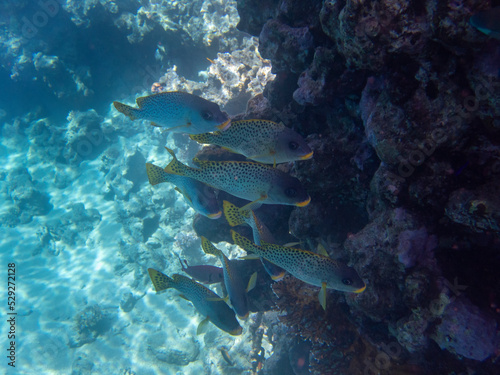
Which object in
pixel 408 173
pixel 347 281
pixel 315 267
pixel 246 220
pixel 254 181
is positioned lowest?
pixel 246 220

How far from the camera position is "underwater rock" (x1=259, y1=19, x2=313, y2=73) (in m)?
3.98

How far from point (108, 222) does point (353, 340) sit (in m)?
13.6

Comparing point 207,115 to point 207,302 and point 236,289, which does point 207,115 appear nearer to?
point 236,289

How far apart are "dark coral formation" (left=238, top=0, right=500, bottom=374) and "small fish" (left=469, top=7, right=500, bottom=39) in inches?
8.1

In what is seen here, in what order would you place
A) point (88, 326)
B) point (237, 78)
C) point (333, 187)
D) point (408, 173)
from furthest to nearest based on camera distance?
point (88, 326)
point (237, 78)
point (333, 187)
point (408, 173)

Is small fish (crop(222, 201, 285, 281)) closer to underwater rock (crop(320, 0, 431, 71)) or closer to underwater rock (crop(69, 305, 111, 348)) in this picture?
underwater rock (crop(320, 0, 431, 71))

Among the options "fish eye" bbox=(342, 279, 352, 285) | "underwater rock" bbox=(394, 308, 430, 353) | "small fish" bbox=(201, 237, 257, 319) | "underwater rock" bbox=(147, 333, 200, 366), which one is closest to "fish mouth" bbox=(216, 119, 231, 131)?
"small fish" bbox=(201, 237, 257, 319)

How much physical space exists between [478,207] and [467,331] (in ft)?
4.28

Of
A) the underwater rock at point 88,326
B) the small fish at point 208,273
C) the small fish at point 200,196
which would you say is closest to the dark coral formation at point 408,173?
the small fish at point 200,196

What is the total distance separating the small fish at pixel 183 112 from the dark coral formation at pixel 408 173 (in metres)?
1.36

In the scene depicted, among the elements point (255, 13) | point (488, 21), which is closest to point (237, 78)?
point (255, 13)

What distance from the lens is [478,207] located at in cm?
212

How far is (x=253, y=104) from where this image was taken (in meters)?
5.02

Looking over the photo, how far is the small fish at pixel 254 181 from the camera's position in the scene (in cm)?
320
